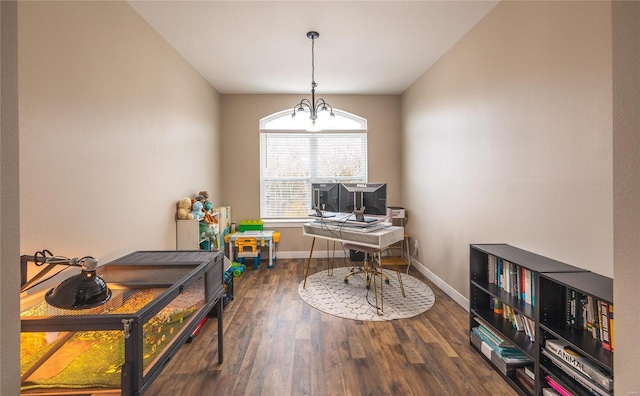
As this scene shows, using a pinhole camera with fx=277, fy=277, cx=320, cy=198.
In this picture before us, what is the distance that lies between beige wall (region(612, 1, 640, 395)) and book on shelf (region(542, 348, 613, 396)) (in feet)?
1.87

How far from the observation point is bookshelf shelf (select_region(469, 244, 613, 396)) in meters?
1.35

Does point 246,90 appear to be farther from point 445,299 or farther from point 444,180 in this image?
point 445,299

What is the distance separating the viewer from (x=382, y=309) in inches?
109

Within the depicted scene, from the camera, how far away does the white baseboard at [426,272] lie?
2.94m

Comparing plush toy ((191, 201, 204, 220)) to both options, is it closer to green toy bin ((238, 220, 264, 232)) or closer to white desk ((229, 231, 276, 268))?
white desk ((229, 231, 276, 268))

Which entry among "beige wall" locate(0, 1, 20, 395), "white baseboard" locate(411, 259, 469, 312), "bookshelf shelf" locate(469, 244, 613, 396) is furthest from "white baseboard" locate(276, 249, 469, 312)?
"beige wall" locate(0, 1, 20, 395)

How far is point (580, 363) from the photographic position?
1.38 meters

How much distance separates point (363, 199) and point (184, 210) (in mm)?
1993

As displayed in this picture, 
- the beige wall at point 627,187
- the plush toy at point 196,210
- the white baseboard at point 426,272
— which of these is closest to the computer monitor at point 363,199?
the white baseboard at point 426,272

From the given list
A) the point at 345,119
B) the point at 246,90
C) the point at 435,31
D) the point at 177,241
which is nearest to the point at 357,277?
the point at 177,241

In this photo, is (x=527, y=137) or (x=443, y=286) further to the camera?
(x=443, y=286)

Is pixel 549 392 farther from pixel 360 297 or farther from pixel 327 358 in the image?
pixel 360 297

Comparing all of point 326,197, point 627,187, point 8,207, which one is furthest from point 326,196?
point 8,207

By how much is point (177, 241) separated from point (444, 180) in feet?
10.3
